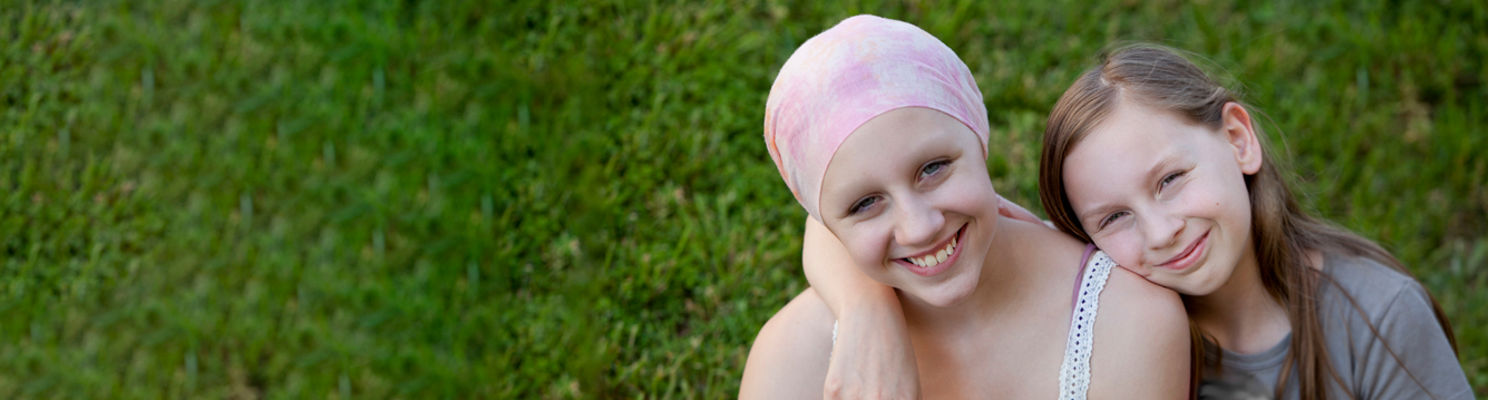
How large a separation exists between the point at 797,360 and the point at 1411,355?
4.24 ft

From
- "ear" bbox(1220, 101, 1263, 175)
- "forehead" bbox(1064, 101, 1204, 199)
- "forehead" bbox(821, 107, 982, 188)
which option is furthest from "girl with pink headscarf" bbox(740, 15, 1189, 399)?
"ear" bbox(1220, 101, 1263, 175)

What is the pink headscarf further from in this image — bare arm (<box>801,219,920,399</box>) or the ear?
the ear

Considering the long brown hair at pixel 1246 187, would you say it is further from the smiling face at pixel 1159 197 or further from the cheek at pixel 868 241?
the cheek at pixel 868 241

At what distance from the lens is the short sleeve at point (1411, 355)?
2.36 meters

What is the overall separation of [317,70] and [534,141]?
2.91ft

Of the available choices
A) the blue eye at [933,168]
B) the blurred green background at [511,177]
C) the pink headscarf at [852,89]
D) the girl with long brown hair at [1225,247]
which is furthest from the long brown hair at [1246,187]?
the blurred green background at [511,177]

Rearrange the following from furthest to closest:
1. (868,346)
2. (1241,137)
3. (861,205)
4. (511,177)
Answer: (511,177) < (1241,137) < (868,346) < (861,205)

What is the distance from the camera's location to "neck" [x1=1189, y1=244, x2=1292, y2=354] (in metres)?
2.47

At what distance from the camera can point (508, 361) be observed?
415 cm

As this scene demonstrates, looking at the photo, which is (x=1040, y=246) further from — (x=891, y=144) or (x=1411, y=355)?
(x=1411, y=355)

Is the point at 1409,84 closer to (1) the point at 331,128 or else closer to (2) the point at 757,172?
(2) the point at 757,172

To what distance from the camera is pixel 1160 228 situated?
2.14 meters

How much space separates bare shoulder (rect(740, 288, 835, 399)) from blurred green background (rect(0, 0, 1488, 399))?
1.60 metres

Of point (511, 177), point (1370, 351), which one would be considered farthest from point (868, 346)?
point (511, 177)
